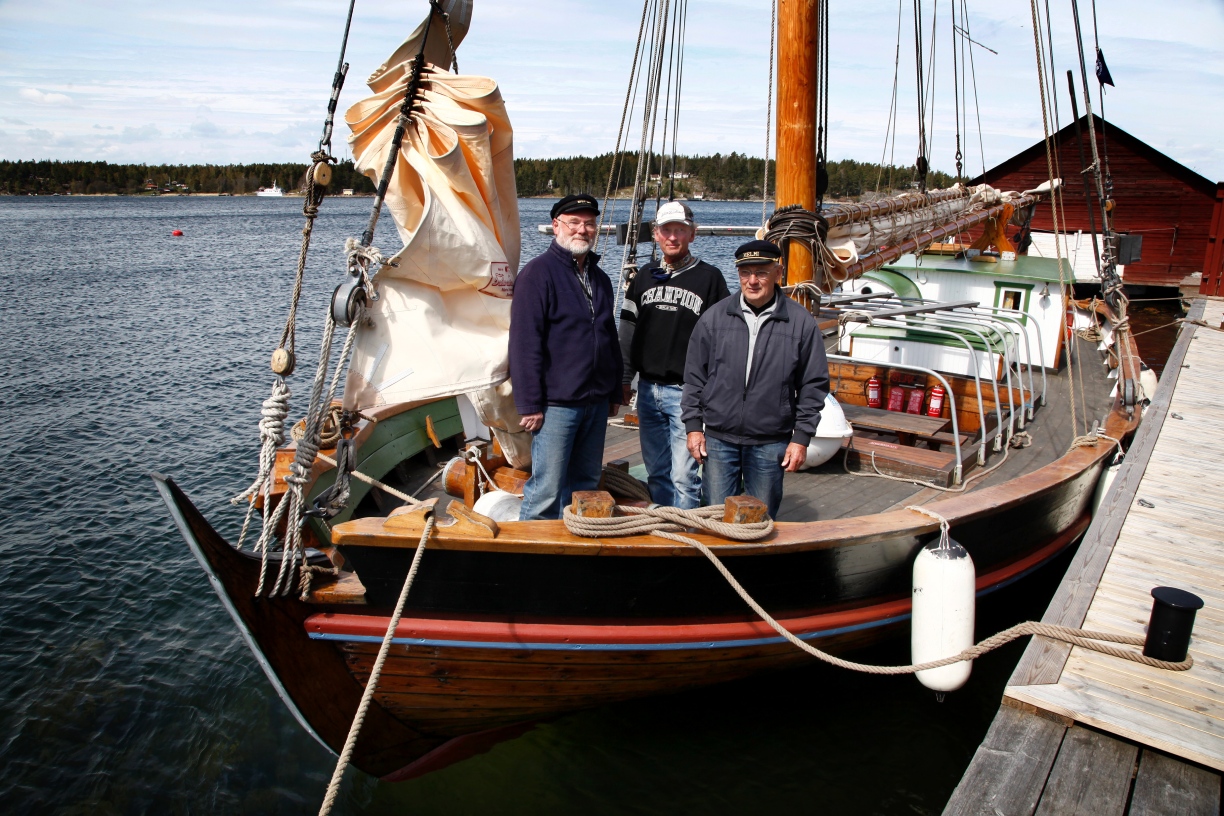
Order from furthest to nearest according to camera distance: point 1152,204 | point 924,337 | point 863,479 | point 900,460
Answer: point 1152,204
point 924,337
point 863,479
point 900,460

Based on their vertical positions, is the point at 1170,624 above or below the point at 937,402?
below

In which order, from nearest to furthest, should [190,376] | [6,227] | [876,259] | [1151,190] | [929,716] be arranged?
[929,716] < [876,259] < [190,376] < [1151,190] < [6,227]

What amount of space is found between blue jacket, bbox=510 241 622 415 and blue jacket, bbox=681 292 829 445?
1.89ft

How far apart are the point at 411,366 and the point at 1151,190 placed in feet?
94.2

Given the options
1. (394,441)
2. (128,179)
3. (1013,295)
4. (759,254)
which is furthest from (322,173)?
(128,179)

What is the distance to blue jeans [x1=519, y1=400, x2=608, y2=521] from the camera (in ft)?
12.8

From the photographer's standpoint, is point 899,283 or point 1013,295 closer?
point 1013,295

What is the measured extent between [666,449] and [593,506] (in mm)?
1348

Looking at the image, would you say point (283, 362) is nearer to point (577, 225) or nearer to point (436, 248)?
point (436, 248)

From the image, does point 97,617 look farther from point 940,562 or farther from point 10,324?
point 10,324

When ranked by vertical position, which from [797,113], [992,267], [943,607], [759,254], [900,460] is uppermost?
[797,113]

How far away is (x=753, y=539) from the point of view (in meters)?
3.48

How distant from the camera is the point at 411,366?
360 cm

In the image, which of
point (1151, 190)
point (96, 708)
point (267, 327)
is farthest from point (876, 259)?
point (1151, 190)
